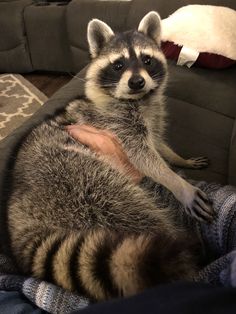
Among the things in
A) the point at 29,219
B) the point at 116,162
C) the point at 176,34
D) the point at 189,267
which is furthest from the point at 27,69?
the point at 189,267

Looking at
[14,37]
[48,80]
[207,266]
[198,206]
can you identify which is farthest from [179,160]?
[14,37]

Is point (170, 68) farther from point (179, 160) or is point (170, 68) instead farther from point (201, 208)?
point (201, 208)

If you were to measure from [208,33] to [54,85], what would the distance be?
1746 millimetres

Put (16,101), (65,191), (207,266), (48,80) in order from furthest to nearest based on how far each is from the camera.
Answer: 1. (48,80)
2. (16,101)
3. (65,191)
4. (207,266)

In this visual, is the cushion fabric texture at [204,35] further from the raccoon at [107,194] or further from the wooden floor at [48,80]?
the wooden floor at [48,80]

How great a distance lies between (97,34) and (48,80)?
1.95 metres

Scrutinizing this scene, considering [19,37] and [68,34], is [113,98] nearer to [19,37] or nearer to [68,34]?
[68,34]

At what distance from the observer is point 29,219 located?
1022mm

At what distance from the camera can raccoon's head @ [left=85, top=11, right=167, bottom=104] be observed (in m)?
1.36

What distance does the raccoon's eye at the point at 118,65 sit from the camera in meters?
1.40

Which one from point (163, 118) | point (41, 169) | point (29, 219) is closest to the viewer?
point (29, 219)

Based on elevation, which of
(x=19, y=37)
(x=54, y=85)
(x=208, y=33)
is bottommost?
(x=54, y=85)

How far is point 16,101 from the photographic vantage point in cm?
305

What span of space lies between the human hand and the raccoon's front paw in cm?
18
